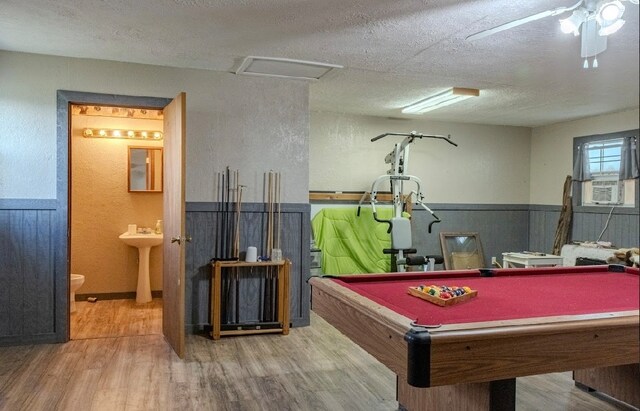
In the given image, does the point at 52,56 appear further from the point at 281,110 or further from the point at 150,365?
the point at 150,365

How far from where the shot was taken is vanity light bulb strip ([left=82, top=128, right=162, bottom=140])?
5.39 m

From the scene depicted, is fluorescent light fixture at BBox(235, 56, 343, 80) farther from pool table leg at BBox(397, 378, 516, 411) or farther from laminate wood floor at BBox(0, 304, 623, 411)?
pool table leg at BBox(397, 378, 516, 411)

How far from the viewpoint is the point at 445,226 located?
6.79m

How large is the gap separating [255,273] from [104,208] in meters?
2.23

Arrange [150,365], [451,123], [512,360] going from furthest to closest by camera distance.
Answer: [451,123]
[150,365]
[512,360]

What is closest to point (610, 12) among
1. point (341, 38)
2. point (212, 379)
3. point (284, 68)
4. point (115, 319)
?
point (341, 38)

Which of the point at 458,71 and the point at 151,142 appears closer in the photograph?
the point at 458,71

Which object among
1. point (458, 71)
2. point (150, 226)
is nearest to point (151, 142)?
point (150, 226)

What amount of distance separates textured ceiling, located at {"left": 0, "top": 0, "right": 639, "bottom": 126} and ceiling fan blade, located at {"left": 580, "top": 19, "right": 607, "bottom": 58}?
67cm

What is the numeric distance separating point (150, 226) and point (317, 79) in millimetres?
2648

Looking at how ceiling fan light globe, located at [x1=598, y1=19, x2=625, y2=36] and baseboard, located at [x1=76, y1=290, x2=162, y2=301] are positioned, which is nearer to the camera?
ceiling fan light globe, located at [x1=598, y1=19, x2=625, y2=36]

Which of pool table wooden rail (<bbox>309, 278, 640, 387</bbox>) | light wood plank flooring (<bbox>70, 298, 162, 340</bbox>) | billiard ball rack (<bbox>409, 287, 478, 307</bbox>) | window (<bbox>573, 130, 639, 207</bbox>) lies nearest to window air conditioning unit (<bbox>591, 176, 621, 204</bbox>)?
window (<bbox>573, 130, 639, 207</bbox>)

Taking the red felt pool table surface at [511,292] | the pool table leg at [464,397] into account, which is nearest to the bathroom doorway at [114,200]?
the pool table leg at [464,397]

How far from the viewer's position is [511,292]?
6.88 feet
